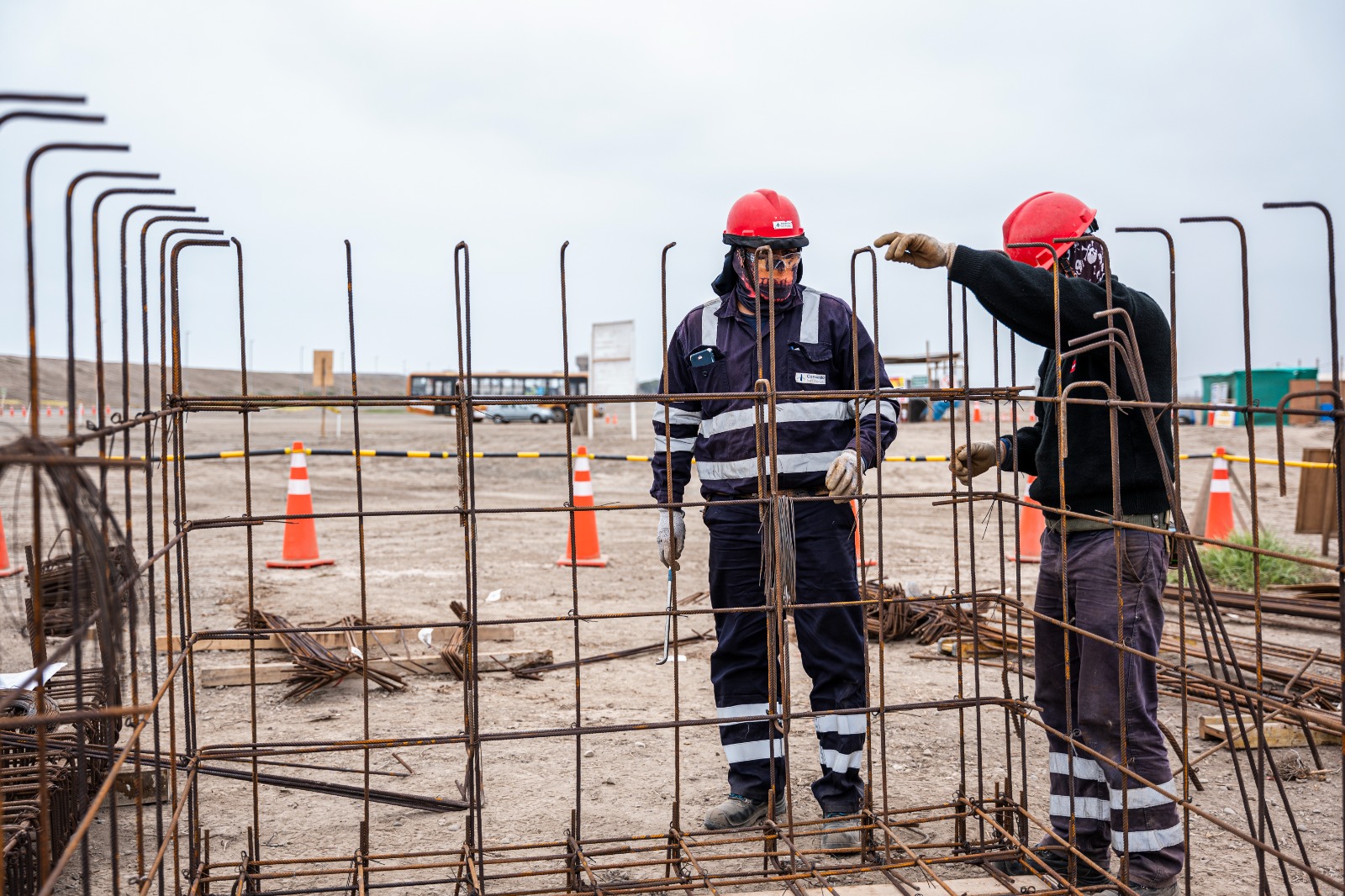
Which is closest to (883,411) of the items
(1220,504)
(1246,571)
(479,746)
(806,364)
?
(806,364)

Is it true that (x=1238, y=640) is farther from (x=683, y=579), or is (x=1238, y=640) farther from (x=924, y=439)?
(x=924, y=439)

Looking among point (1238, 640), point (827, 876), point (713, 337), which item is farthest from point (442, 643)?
point (1238, 640)

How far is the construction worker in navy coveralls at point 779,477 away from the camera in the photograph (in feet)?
12.5

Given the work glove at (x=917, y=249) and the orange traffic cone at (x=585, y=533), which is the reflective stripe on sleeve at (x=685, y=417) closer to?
the work glove at (x=917, y=249)

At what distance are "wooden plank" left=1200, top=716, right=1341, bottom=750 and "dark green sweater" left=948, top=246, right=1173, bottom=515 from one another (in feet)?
6.63

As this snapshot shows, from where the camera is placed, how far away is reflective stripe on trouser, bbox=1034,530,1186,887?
3.13 meters

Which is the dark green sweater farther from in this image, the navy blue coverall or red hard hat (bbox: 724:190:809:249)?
red hard hat (bbox: 724:190:809:249)

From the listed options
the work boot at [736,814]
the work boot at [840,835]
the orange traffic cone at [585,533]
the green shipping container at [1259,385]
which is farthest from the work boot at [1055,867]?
the green shipping container at [1259,385]

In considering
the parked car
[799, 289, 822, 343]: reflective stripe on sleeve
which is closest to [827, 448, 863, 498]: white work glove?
[799, 289, 822, 343]: reflective stripe on sleeve

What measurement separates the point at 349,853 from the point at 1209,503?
26.5ft

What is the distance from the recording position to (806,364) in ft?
12.9

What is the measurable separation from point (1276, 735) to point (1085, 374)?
2.45m

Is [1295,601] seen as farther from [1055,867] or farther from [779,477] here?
[779,477]

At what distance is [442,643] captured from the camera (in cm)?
638
